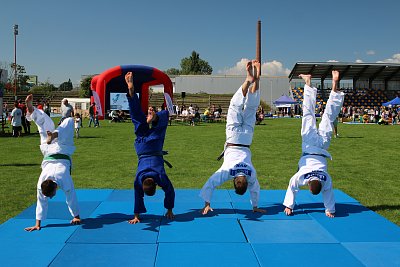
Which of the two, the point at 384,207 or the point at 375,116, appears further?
the point at 375,116

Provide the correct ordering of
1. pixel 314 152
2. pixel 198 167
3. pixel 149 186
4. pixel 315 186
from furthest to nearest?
1. pixel 198 167
2. pixel 314 152
3. pixel 315 186
4. pixel 149 186

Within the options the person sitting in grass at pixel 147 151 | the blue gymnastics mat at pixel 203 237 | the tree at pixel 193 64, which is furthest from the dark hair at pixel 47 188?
the tree at pixel 193 64

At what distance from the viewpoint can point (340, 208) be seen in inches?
243

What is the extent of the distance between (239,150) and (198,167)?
408cm

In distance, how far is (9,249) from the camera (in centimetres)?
431

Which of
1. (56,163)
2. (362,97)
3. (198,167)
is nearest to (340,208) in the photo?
(198,167)

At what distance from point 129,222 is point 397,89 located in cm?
5197

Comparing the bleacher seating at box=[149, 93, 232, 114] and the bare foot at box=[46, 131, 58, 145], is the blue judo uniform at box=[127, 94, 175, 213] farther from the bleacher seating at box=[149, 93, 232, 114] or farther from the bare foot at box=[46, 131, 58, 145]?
the bleacher seating at box=[149, 93, 232, 114]

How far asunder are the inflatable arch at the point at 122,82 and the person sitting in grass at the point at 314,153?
17906mm

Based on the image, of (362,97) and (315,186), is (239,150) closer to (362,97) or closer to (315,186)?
(315,186)

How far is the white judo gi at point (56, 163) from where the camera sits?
502cm

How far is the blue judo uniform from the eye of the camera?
527 centimetres

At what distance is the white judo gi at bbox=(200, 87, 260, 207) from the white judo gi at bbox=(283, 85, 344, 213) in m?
0.63

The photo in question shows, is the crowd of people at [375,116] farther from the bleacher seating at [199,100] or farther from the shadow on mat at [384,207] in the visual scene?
the shadow on mat at [384,207]
